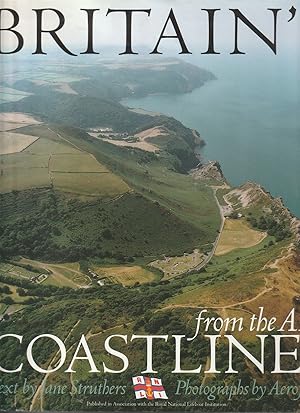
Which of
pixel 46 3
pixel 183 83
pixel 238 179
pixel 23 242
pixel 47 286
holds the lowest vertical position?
pixel 47 286

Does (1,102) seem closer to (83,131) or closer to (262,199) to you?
(83,131)

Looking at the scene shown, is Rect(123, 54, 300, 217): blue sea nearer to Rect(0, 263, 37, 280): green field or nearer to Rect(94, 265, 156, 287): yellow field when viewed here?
Rect(94, 265, 156, 287): yellow field

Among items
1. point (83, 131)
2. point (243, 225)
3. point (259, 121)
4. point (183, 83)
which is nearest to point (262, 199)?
point (243, 225)

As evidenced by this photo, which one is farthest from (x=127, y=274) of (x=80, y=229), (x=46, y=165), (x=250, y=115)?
(x=250, y=115)

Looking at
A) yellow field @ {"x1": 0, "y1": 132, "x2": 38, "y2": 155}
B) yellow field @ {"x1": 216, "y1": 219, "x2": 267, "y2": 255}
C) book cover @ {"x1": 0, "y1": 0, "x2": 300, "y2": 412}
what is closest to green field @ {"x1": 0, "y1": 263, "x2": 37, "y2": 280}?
book cover @ {"x1": 0, "y1": 0, "x2": 300, "y2": 412}

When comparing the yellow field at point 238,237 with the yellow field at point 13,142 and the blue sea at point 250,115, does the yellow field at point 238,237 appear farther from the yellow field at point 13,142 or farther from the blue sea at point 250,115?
the yellow field at point 13,142

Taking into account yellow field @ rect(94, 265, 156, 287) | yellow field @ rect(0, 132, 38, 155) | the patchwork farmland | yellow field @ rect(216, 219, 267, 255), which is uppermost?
yellow field @ rect(0, 132, 38, 155)
